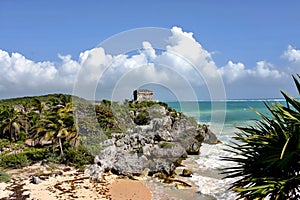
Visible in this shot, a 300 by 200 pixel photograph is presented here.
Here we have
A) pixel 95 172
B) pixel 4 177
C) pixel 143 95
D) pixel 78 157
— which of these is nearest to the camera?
pixel 4 177

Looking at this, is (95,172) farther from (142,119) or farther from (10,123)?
(142,119)

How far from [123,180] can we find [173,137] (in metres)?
18.5

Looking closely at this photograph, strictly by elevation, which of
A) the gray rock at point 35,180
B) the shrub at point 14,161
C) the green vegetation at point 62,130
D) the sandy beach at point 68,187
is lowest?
the sandy beach at point 68,187

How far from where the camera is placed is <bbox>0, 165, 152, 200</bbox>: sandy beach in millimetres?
19042

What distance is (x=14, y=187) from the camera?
20594 mm

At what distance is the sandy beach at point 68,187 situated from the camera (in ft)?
62.5

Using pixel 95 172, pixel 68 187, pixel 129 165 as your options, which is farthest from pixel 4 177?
pixel 129 165

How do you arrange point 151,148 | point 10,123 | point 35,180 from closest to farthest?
point 35,180
point 151,148
point 10,123

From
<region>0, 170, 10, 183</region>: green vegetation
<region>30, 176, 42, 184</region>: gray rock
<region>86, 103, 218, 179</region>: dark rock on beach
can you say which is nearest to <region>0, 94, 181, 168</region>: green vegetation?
<region>86, 103, 218, 179</region>: dark rock on beach

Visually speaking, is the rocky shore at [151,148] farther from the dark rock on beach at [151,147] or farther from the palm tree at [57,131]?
the palm tree at [57,131]

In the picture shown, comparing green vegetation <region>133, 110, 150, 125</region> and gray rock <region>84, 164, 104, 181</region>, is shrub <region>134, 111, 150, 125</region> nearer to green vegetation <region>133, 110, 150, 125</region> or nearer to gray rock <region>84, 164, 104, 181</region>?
green vegetation <region>133, 110, 150, 125</region>

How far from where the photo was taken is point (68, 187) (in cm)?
2083

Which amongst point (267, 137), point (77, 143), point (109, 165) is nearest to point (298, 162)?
point (267, 137)

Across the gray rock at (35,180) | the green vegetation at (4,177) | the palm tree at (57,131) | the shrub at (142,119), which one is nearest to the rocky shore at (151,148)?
the shrub at (142,119)
